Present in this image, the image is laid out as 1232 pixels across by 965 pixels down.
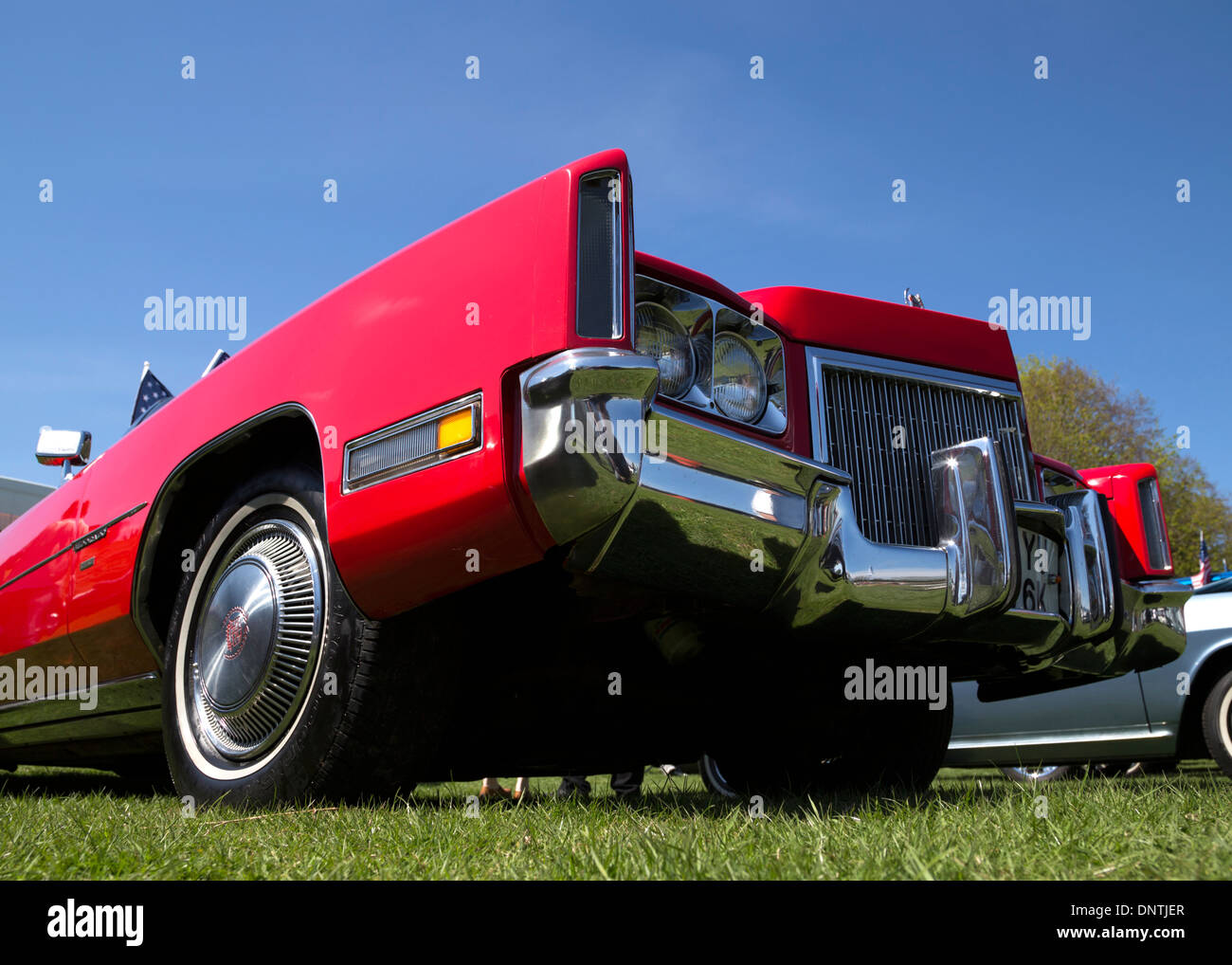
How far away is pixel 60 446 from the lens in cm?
393

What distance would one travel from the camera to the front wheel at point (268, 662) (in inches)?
77.3

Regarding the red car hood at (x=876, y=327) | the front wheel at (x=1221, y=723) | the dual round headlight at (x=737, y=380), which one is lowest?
the front wheel at (x=1221, y=723)

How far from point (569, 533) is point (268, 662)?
939mm

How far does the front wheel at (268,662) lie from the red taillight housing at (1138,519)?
2.29 metres

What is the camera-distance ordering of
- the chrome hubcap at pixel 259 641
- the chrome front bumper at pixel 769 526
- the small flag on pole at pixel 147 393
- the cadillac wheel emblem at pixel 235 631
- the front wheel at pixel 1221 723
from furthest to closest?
1. the front wheel at pixel 1221 723
2. the small flag on pole at pixel 147 393
3. the cadillac wheel emblem at pixel 235 631
4. the chrome hubcap at pixel 259 641
5. the chrome front bumper at pixel 769 526

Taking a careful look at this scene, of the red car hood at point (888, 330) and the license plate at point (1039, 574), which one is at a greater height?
the red car hood at point (888, 330)

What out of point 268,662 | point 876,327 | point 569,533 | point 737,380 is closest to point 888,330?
point 876,327

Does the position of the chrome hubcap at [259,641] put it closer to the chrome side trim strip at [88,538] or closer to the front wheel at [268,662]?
the front wheel at [268,662]

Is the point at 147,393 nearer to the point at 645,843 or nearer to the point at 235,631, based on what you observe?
the point at 235,631

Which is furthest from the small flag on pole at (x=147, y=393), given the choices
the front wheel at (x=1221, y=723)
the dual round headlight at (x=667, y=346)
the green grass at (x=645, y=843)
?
the front wheel at (x=1221, y=723)

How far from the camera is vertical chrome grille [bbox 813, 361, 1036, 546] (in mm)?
2369

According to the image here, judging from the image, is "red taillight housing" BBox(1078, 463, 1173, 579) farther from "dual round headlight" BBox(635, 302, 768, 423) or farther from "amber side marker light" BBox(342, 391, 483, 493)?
"amber side marker light" BBox(342, 391, 483, 493)
